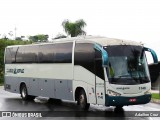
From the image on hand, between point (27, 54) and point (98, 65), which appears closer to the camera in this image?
point (98, 65)

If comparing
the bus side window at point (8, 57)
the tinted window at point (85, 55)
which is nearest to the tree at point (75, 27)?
the bus side window at point (8, 57)

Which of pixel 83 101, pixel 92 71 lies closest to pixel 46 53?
pixel 83 101

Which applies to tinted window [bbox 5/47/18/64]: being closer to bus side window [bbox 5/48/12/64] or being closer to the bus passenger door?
bus side window [bbox 5/48/12/64]

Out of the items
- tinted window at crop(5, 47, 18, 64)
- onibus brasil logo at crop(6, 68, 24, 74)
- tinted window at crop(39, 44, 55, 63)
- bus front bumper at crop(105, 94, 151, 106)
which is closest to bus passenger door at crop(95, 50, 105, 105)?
bus front bumper at crop(105, 94, 151, 106)

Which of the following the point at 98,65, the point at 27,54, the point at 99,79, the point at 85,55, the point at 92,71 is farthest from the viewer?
the point at 27,54

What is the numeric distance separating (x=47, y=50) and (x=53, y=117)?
21.8 ft

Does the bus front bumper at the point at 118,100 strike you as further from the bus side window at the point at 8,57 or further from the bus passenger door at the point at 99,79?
the bus side window at the point at 8,57

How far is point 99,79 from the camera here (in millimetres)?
17062

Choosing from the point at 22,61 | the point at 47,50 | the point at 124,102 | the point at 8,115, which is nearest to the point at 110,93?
the point at 124,102

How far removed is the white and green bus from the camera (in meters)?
16.6

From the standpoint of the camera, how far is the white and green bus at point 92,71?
16609mm

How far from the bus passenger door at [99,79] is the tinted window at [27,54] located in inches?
251

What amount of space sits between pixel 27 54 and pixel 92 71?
7252 mm

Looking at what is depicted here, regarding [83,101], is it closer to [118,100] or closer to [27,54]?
[118,100]
